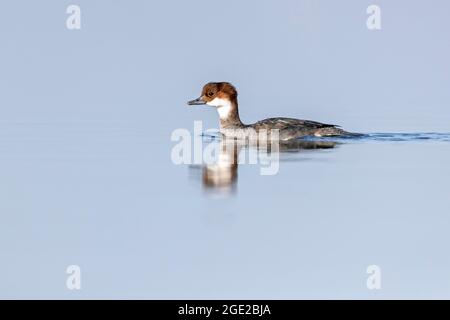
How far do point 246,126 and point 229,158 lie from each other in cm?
305

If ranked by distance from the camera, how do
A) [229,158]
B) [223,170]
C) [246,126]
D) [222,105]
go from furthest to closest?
1. [222,105]
2. [246,126]
3. [229,158]
4. [223,170]

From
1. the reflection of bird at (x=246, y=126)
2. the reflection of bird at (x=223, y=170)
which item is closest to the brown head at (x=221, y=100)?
the reflection of bird at (x=246, y=126)

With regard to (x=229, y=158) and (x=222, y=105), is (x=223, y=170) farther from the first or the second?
(x=222, y=105)

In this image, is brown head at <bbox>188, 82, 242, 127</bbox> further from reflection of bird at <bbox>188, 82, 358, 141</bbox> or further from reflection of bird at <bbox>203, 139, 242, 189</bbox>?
reflection of bird at <bbox>203, 139, 242, 189</bbox>

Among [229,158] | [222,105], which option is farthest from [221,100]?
[229,158]

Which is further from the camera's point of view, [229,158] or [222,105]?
[222,105]

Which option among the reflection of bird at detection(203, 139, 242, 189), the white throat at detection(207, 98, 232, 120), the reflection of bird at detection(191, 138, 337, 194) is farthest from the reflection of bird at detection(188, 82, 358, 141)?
the reflection of bird at detection(203, 139, 242, 189)

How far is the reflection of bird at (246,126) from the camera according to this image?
56.4ft

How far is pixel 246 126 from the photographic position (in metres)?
17.8

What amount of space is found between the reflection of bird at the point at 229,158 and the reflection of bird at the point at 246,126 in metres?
0.24

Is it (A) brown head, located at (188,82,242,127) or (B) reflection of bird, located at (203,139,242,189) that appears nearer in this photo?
(B) reflection of bird, located at (203,139,242,189)

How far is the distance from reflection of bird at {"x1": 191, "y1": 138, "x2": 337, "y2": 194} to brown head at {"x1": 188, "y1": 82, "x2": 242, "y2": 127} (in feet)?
3.09

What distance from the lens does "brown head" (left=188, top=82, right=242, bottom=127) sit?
60.5ft

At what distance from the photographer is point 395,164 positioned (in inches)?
548
